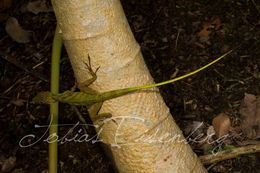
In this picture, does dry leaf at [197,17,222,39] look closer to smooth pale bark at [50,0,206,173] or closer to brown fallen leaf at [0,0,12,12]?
smooth pale bark at [50,0,206,173]

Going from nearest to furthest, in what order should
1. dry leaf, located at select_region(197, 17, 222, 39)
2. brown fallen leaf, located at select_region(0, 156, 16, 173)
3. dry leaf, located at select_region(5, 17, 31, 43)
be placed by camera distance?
1. brown fallen leaf, located at select_region(0, 156, 16, 173)
2. dry leaf, located at select_region(197, 17, 222, 39)
3. dry leaf, located at select_region(5, 17, 31, 43)

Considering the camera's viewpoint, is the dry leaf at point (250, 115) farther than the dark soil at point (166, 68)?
No

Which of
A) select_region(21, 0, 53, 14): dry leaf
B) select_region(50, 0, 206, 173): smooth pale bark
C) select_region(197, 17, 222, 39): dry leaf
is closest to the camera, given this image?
select_region(50, 0, 206, 173): smooth pale bark

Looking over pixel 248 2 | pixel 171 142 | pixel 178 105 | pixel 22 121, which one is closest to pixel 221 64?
pixel 178 105

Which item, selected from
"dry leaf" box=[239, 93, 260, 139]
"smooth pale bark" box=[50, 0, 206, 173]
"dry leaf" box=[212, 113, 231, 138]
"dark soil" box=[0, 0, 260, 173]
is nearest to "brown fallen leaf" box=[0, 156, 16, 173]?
"dark soil" box=[0, 0, 260, 173]

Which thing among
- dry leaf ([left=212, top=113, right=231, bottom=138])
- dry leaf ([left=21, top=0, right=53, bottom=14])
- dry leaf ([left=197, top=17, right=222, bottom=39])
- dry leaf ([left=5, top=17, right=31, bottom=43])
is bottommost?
dry leaf ([left=212, top=113, right=231, bottom=138])

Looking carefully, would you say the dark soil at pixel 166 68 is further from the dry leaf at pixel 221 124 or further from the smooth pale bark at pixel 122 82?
the smooth pale bark at pixel 122 82

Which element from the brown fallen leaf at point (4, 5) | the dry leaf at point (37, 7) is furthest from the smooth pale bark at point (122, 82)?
the brown fallen leaf at point (4, 5)

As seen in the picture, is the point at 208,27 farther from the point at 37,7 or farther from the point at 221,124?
the point at 37,7
